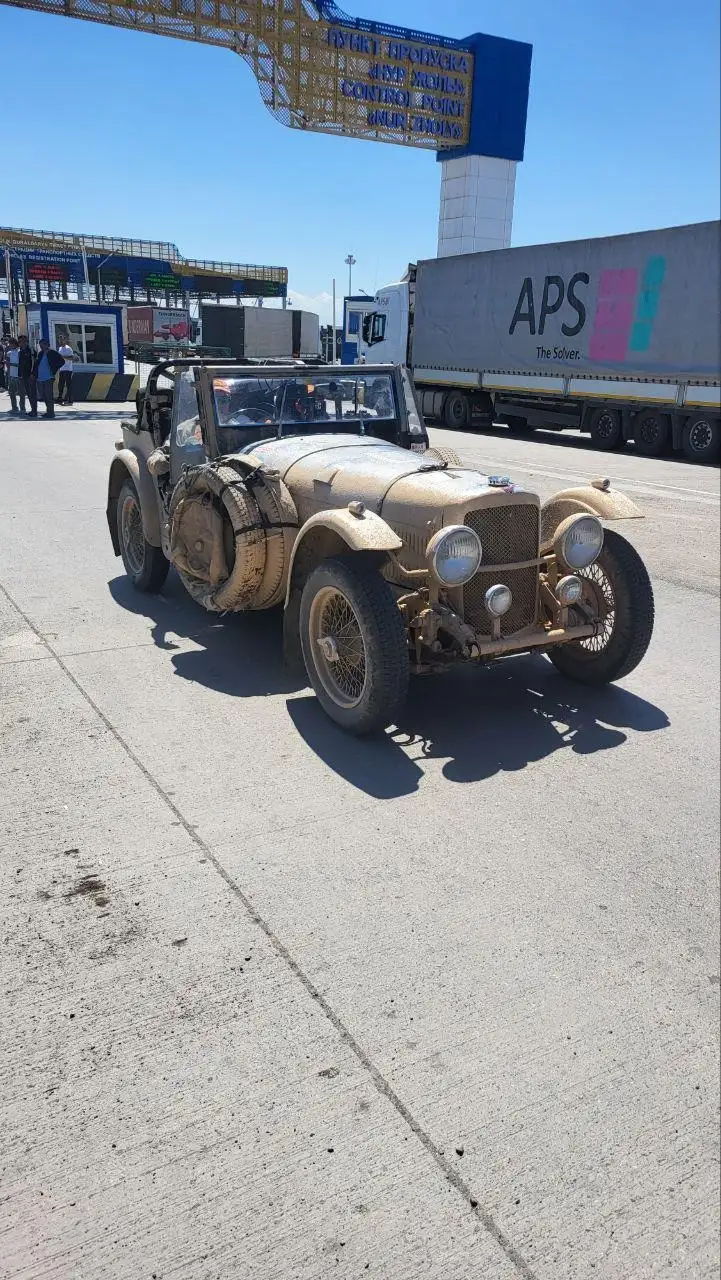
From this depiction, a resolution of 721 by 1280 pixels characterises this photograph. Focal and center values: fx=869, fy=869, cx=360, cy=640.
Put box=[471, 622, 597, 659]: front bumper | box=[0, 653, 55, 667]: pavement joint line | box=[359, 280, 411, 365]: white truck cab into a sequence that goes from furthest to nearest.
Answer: box=[359, 280, 411, 365]: white truck cab
box=[0, 653, 55, 667]: pavement joint line
box=[471, 622, 597, 659]: front bumper

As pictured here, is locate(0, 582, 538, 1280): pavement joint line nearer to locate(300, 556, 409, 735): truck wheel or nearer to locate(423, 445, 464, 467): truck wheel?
locate(300, 556, 409, 735): truck wheel

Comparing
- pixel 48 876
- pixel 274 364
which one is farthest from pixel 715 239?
pixel 48 876

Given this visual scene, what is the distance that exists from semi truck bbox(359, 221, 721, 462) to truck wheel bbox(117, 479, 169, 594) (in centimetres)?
1284

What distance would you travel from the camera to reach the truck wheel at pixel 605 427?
59.2ft

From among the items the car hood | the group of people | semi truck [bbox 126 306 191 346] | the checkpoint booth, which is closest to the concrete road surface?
the car hood

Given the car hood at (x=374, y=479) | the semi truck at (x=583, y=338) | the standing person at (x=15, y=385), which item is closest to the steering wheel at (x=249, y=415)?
the car hood at (x=374, y=479)

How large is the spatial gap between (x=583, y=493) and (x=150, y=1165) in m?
3.98

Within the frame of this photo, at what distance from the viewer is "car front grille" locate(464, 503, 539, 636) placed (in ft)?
14.2

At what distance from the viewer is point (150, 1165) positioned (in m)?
2.05

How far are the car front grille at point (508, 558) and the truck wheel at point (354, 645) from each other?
512mm

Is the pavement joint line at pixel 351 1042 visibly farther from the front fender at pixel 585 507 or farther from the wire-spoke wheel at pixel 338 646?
the front fender at pixel 585 507

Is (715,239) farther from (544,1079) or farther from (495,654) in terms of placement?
(544,1079)

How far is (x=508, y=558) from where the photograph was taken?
4.43 meters

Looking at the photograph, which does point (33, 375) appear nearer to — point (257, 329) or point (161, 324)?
point (257, 329)
